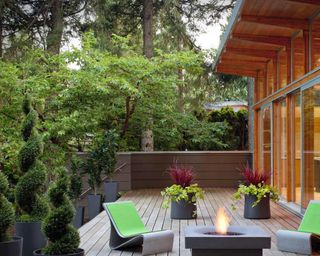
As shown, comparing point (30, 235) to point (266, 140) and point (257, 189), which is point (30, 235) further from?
point (266, 140)

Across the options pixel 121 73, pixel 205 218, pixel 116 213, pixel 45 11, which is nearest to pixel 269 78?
pixel 121 73

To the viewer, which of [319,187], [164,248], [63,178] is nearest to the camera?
[63,178]

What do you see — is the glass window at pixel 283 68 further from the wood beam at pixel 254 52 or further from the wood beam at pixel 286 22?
the wood beam at pixel 286 22

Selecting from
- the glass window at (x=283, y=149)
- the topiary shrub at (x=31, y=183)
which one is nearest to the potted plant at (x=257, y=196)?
the glass window at (x=283, y=149)

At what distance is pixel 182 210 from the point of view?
Result: 8617 millimetres

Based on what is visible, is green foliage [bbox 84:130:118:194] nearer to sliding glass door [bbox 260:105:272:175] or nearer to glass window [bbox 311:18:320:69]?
sliding glass door [bbox 260:105:272:175]

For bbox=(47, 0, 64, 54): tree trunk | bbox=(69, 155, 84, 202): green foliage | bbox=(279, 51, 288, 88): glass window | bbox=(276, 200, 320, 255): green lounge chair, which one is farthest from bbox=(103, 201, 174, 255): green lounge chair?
bbox=(47, 0, 64, 54): tree trunk

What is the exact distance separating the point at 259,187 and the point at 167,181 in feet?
20.5

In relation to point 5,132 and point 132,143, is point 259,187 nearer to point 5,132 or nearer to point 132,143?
point 5,132

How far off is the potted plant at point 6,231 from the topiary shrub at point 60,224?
28 cm

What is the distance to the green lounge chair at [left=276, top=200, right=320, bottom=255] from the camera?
18.6 feet

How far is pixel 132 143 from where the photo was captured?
53.9ft

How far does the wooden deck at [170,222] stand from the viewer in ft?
20.5

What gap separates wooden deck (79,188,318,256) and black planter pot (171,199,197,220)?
140mm
